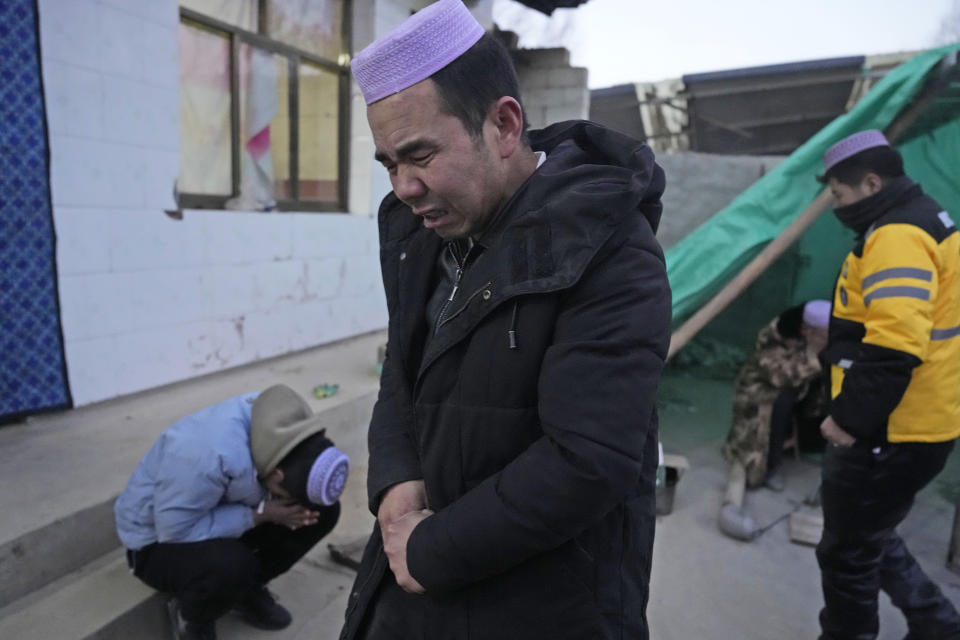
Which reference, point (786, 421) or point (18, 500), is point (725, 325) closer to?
point (786, 421)

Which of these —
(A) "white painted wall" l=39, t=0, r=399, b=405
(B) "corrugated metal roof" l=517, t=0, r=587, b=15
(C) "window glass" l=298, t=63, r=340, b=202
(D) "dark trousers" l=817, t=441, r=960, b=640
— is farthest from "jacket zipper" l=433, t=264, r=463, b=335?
(B) "corrugated metal roof" l=517, t=0, r=587, b=15

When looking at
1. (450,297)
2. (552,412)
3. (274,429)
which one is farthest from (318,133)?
(552,412)

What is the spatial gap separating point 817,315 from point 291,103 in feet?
12.8

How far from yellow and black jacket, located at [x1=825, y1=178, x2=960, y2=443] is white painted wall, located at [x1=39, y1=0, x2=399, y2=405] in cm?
332

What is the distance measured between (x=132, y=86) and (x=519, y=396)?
3324mm

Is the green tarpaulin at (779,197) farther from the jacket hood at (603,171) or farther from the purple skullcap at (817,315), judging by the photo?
the jacket hood at (603,171)

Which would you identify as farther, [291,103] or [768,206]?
[291,103]

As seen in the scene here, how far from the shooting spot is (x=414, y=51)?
993 mm

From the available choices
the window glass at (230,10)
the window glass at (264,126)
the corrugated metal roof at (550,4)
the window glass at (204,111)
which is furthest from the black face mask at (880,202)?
the corrugated metal roof at (550,4)

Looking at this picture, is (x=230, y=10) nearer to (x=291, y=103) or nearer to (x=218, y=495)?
(x=291, y=103)

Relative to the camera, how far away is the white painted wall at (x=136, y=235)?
10.4ft

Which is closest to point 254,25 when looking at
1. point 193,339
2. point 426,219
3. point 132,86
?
point 132,86

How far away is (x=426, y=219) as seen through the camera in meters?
1.12

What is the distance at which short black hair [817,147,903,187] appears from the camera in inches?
89.9
